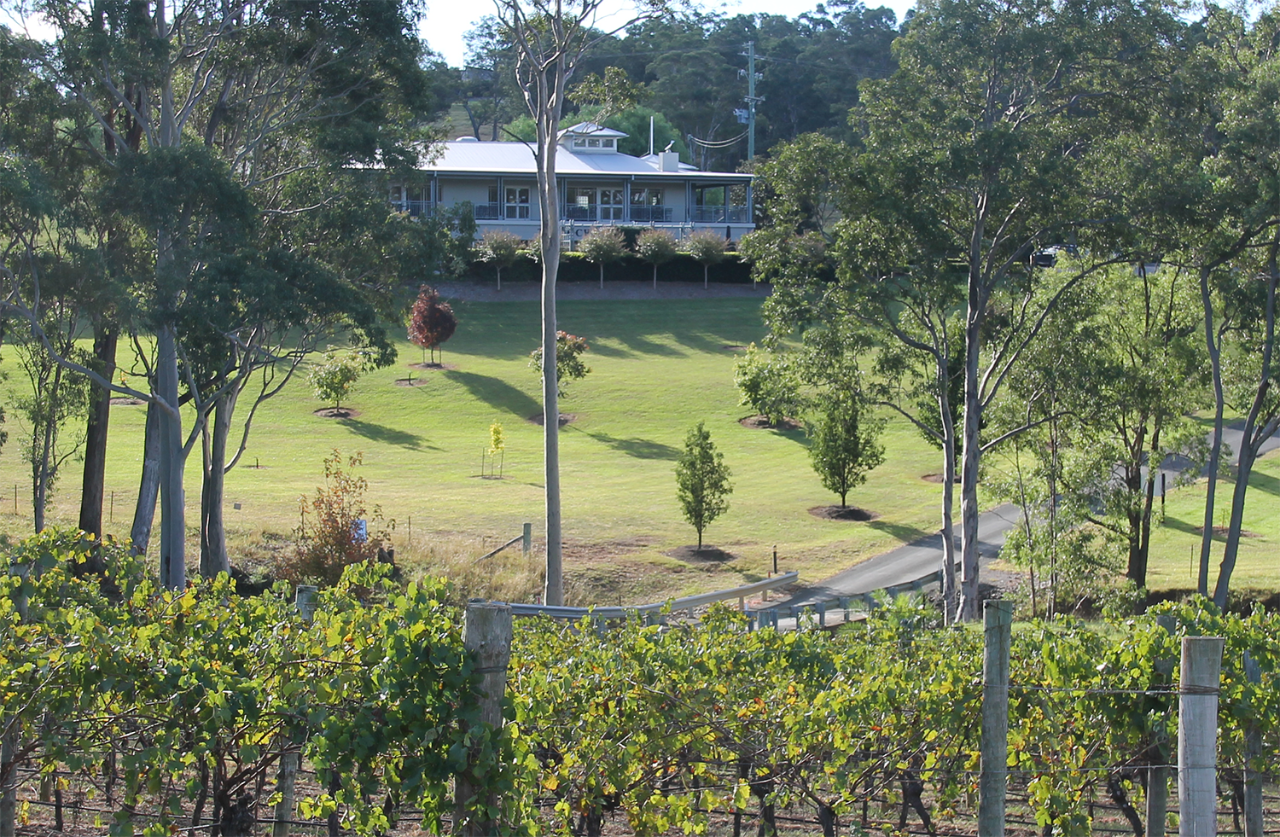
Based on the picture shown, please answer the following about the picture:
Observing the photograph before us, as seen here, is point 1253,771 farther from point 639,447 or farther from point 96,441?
point 639,447

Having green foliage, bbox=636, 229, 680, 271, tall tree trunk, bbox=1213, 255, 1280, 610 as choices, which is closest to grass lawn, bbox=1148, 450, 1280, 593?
tall tree trunk, bbox=1213, 255, 1280, 610

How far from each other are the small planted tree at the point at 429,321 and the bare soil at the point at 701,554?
24.8 meters

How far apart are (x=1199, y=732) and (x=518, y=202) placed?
6529cm

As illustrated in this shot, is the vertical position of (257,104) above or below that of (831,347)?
above

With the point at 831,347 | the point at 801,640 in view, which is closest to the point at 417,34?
the point at 831,347

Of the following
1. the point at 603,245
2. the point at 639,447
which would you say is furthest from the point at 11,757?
the point at 603,245

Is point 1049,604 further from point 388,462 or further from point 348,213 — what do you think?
point 388,462

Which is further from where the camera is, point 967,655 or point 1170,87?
point 1170,87

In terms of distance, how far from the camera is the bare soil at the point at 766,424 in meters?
44.5

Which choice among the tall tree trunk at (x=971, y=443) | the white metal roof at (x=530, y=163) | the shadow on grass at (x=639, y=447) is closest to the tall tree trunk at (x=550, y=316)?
the tall tree trunk at (x=971, y=443)

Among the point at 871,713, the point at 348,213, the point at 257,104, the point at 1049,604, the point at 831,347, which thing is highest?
the point at 257,104

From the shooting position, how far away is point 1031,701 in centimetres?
670

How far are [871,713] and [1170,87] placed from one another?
20.2m

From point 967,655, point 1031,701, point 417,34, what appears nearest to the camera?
point 1031,701
